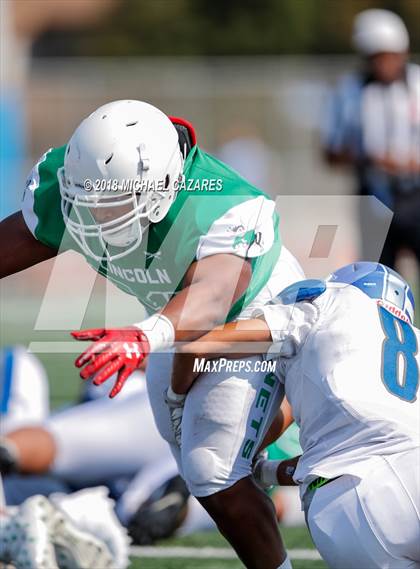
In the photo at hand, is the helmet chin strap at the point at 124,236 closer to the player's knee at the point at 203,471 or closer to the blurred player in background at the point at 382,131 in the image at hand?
the player's knee at the point at 203,471

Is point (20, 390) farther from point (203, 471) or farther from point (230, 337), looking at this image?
point (230, 337)

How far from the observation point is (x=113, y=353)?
2553 mm

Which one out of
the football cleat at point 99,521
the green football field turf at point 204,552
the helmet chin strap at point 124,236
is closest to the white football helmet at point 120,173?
the helmet chin strap at point 124,236

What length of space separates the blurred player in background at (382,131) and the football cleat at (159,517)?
10.4 ft

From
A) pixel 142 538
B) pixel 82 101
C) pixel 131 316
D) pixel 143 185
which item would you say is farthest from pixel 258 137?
pixel 143 185

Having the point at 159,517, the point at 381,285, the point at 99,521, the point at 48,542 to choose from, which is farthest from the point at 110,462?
the point at 381,285

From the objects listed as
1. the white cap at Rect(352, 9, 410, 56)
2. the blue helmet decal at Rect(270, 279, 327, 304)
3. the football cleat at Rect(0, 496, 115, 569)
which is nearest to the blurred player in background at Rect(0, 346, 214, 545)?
the football cleat at Rect(0, 496, 115, 569)

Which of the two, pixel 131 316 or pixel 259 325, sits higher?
pixel 259 325

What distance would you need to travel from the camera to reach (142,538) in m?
4.26

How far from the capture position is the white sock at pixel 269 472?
3.23m

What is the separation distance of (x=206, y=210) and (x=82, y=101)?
13.0 metres

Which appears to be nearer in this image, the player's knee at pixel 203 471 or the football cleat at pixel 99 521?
the player's knee at pixel 203 471

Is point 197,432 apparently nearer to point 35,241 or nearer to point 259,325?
point 259,325

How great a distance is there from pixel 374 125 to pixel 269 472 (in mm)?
4349
